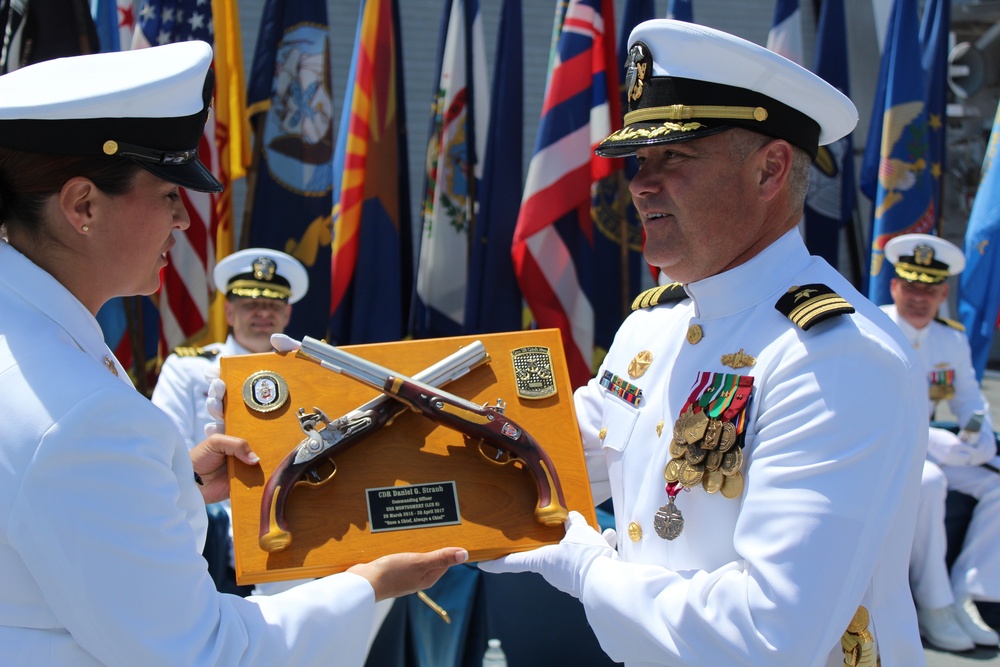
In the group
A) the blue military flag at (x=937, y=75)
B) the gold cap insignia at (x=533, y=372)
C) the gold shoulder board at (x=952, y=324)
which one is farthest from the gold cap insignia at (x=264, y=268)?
the blue military flag at (x=937, y=75)

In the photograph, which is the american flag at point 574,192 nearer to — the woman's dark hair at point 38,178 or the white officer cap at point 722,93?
the white officer cap at point 722,93

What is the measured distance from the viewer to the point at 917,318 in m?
6.73

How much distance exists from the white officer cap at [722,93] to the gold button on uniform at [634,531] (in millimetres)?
952

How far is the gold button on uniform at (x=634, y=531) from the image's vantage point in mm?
2246

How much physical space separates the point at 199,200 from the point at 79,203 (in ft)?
16.4

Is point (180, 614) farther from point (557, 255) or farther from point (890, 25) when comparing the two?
point (890, 25)

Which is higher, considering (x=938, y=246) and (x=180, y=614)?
(x=180, y=614)

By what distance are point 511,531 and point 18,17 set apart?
4.93m

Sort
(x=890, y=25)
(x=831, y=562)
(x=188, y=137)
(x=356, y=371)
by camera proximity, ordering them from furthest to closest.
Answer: (x=890, y=25) → (x=356, y=371) → (x=188, y=137) → (x=831, y=562)

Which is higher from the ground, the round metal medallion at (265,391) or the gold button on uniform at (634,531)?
the round metal medallion at (265,391)

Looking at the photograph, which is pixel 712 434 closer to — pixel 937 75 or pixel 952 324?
pixel 952 324

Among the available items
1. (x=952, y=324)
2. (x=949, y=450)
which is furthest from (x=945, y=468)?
(x=952, y=324)

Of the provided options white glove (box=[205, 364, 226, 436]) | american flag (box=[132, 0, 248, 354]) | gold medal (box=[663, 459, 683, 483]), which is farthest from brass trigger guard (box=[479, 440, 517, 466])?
american flag (box=[132, 0, 248, 354])

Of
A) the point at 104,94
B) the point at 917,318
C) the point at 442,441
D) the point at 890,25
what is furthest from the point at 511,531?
the point at 890,25
